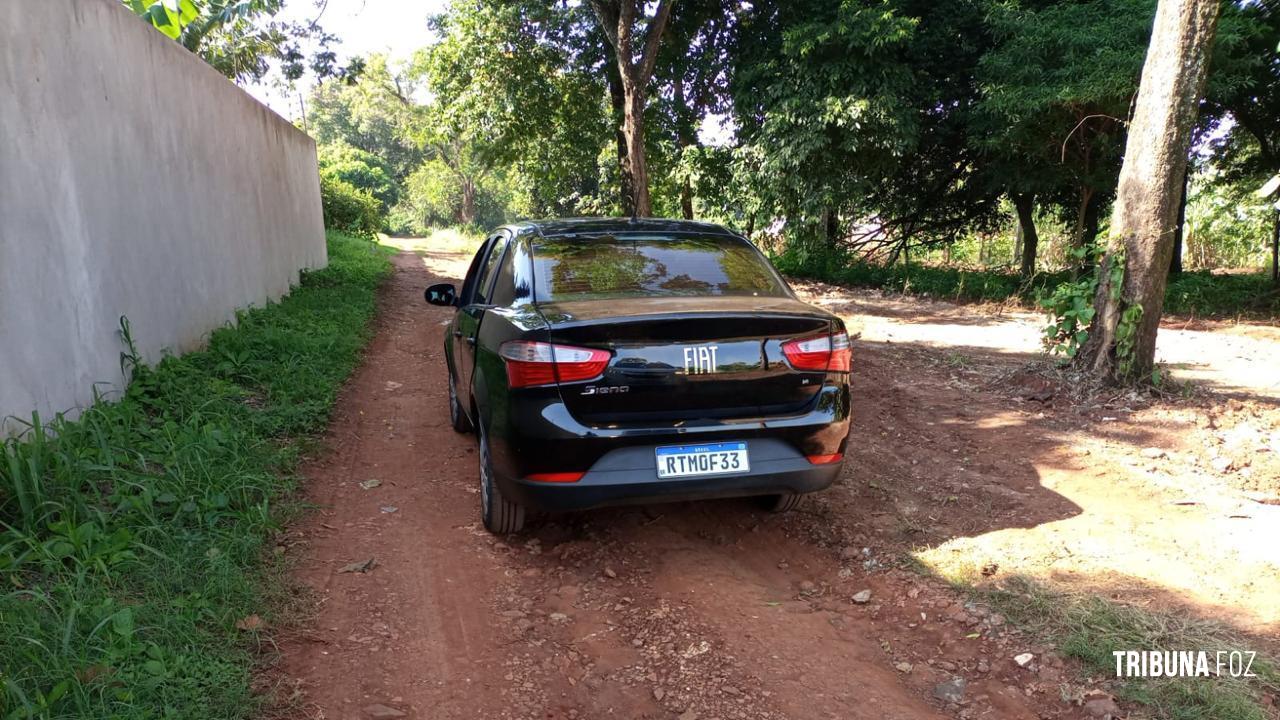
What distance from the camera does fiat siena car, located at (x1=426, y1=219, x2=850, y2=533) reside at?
3049 mm

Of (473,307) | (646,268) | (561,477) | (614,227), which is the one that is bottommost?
(561,477)

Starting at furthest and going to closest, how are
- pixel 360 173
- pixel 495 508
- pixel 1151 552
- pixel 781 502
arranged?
pixel 360 173 < pixel 781 502 < pixel 495 508 < pixel 1151 552

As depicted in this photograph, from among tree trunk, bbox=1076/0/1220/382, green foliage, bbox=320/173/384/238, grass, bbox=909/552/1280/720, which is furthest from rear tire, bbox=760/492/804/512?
green foliage, bbox=320/173/384/238

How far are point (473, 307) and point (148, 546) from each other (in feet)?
6.56

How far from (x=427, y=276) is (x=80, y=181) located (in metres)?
11.4

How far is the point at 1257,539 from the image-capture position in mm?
3451

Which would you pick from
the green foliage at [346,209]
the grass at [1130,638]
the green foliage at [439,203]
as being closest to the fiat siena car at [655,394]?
the grass at [1130,638]

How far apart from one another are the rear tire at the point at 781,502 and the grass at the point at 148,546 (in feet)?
7.91

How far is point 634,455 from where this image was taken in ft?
10.2

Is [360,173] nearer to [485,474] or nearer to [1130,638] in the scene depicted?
[485,474]

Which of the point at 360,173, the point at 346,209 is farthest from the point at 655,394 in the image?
the point at 360,173

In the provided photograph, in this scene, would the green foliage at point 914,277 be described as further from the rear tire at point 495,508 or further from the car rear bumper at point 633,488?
the rear tire at point 495,508

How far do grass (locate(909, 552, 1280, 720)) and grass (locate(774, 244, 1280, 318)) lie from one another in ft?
28.4

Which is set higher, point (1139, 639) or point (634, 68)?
point (634, 68)
